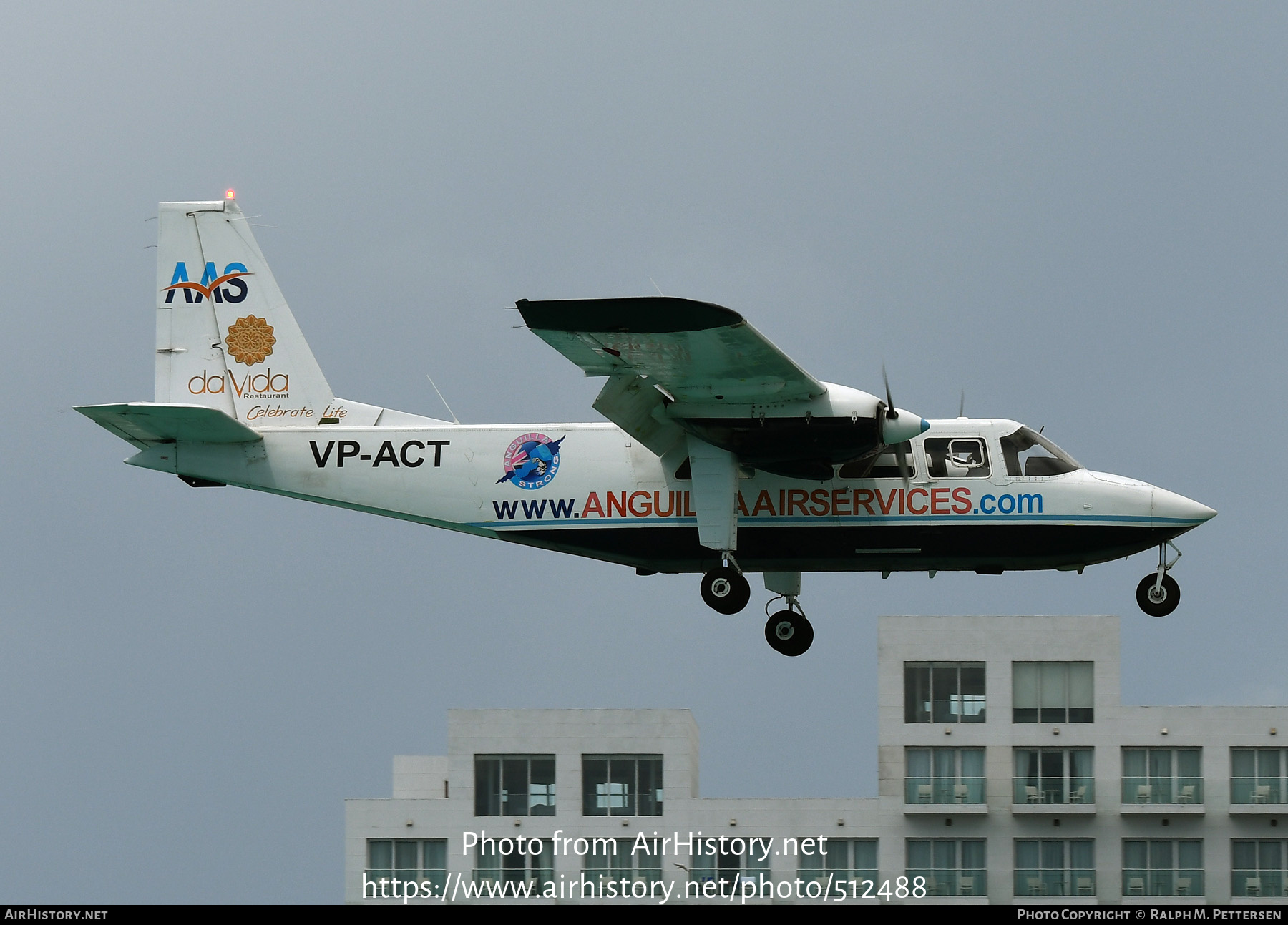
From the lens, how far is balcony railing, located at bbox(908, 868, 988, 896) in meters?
41.4

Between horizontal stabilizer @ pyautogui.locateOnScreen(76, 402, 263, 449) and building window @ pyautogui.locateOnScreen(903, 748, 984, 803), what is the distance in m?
17.1

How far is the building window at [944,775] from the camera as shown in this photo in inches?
1658

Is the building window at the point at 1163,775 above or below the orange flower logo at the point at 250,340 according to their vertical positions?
below

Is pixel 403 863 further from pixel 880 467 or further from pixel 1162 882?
pixel 880 467

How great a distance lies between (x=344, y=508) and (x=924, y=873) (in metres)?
16.2

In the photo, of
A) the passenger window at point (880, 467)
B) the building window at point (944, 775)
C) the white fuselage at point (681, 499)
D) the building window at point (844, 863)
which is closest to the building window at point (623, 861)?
the building window at point (844, 863)

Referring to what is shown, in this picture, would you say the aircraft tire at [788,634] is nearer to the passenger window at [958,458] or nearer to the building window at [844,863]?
the passenger window at [958,458]

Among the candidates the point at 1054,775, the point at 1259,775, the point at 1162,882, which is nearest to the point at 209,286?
the point at 1054,775

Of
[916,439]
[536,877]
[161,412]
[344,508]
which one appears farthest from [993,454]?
[536,877]

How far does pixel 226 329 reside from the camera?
3375 cm

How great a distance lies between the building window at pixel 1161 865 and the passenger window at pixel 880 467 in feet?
46.5

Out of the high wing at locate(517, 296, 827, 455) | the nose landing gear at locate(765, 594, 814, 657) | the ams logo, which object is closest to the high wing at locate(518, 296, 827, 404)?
the high wing at locate(517, 296, 827, 455)

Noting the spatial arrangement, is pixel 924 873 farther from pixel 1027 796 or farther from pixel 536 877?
pixel 536 877

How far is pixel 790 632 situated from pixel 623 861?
422 inches
